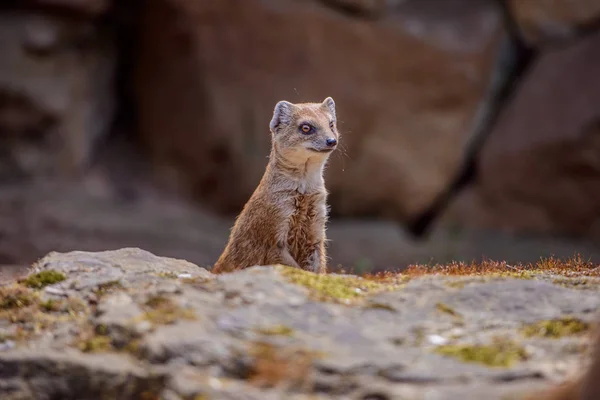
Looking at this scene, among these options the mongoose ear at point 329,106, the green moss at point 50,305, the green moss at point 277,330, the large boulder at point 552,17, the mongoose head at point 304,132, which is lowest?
the green moss at point 50,305

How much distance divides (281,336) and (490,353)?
3.35 ft

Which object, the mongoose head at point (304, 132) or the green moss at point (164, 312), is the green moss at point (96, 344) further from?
the mongoose head at point (304, 132)

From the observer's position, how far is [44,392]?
4332 mm

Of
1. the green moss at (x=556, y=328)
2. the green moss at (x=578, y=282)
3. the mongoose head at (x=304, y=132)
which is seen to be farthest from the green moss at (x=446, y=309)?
the mongoose head at (x=304, y=132)

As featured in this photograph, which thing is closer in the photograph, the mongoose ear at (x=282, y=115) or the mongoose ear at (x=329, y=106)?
the mongoose ear at (x=282, y=115)

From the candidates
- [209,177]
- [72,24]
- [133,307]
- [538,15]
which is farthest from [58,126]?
[133,307]

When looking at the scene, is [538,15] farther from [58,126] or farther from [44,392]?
[44,392]

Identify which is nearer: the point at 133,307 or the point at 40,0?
the point at 133,307

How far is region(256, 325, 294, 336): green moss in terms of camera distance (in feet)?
14.3

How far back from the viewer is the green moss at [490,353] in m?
4.09

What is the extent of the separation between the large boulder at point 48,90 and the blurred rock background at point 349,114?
0.03 metres

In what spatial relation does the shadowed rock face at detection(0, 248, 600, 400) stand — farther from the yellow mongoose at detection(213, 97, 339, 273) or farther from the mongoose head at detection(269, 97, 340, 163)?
the mongoose head at detection(269, 97, 340, 163)

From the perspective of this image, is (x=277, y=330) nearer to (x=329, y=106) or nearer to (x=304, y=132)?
(x=304, y=132)

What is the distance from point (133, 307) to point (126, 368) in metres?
0.63
